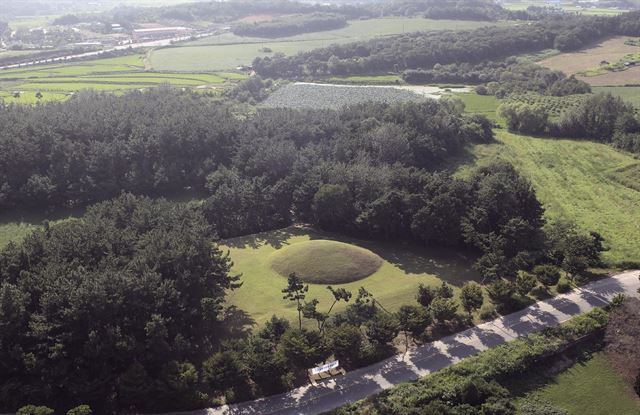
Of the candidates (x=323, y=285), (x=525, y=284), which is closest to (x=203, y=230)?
(x=323, y=285)

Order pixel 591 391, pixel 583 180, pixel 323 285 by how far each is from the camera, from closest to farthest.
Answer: pixel 591 391, pixel 323 285, pixel 583 180

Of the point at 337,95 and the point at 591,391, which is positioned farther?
the point at 337,95

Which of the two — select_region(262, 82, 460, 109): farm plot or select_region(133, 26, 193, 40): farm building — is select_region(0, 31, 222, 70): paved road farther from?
select_region(262, 82, 460, 109): farm plot

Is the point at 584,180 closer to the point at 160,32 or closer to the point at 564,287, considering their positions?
the point at 564,287

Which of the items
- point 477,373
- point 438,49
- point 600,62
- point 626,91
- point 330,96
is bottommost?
point 477,373

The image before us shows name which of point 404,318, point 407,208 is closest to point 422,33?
point 407,208

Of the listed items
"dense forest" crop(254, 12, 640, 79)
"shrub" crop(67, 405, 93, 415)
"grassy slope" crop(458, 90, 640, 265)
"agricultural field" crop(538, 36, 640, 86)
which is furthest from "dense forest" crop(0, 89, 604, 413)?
"agricultural field" crop(538, 36, 640, 86)

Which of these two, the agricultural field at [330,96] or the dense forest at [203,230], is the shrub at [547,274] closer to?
the dense forest at [203,230]
